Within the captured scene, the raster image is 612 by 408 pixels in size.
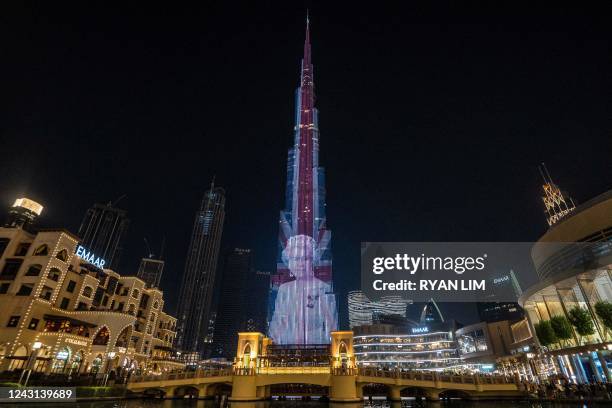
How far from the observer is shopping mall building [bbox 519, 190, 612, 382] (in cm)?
3700

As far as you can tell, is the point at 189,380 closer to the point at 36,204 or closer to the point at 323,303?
the point at 36,204

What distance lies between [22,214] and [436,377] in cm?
6146

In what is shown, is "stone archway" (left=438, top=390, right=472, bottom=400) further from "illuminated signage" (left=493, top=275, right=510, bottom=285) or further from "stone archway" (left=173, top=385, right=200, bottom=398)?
"illuminated signage" (left=493, top=275, right=510, bottom=285)

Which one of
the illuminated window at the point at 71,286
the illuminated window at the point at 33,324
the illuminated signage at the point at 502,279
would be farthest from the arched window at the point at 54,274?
the illuminated signage at the point at 502,279

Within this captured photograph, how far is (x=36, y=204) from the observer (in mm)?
54375

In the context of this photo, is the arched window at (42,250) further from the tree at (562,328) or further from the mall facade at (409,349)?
the mall facade at (409,349)

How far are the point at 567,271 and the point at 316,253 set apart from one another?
52.3 m

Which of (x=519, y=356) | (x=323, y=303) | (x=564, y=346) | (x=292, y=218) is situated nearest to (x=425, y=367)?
(x=519, y=356)

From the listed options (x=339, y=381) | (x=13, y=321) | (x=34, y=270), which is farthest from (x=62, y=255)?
(x=339, y=381)

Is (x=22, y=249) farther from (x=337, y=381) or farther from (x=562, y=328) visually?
(x=562, y=328)

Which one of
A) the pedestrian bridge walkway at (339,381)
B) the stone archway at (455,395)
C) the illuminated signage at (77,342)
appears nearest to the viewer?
the pedestrian bridge walkway at (339,381)

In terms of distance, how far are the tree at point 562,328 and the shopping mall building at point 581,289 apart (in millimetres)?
178

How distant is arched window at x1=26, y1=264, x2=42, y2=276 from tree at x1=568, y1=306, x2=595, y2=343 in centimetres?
6480

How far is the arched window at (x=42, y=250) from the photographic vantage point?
46812 mm
